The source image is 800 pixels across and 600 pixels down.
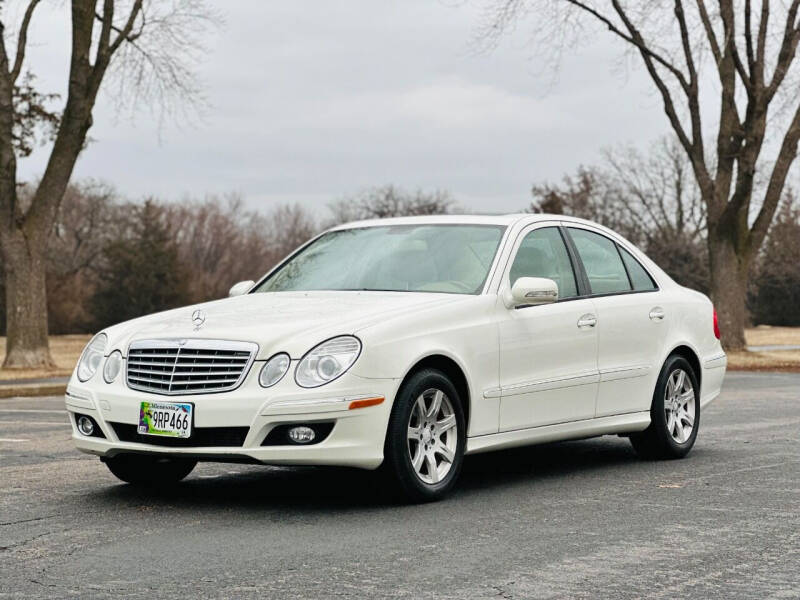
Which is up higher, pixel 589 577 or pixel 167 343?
pixel 167 343

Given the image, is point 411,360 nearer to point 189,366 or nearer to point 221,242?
point 189,366

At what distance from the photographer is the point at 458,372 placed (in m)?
7.58

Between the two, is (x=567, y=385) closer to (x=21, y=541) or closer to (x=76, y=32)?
(x=21, y=541)

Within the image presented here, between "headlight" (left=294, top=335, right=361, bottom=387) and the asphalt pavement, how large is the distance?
0.75 metres

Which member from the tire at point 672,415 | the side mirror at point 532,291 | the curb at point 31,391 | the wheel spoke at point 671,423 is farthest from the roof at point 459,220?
the curb at point 31,391

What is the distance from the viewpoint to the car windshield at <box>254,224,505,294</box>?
321 inches

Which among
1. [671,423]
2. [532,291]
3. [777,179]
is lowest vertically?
[671,423]

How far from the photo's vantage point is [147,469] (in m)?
8.03

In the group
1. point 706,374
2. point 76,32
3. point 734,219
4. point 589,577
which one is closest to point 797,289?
point 734,219

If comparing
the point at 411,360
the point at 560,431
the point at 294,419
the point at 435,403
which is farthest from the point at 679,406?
the point at 294,419

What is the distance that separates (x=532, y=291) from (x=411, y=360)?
3.75 feet

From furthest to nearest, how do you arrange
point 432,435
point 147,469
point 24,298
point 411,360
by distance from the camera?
point 24,298
point 147,469
point 432,435
point 411,360

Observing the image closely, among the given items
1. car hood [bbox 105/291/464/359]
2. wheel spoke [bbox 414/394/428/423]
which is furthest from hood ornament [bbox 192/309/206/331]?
wheel spoke [bbox 414/394/428/423]

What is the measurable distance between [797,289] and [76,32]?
56.5m
